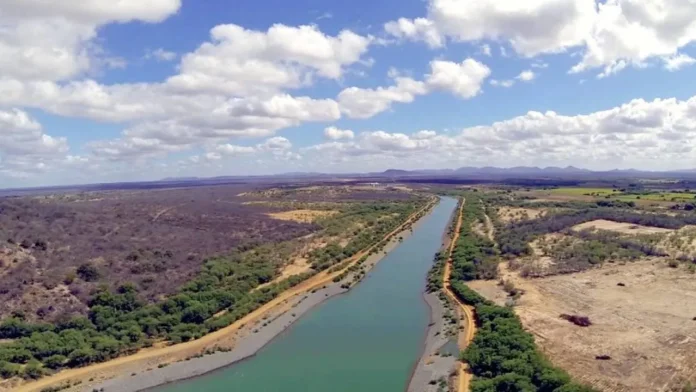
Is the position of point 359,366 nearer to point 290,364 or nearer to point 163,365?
point 290,364

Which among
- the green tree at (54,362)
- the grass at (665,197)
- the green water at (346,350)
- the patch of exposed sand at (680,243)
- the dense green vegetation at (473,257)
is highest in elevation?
the grass at (665,197)

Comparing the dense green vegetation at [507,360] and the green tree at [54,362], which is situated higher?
the dense green vegetation at [507,360]

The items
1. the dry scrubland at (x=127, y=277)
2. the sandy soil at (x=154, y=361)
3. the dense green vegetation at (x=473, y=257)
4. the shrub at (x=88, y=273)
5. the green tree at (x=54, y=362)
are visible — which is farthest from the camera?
the dense green vegetation at (x=473, y=257)

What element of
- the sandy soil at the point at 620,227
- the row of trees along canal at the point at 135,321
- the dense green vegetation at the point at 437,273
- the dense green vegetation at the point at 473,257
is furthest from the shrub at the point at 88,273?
the sandy soil at the point at 620,227

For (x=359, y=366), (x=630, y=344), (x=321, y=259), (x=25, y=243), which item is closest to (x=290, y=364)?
(x=359, y=366)

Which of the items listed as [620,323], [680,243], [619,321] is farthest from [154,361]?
[680,243]

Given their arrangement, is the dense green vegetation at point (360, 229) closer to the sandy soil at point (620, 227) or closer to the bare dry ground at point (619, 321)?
the bare dry ground at point (619, 321)
